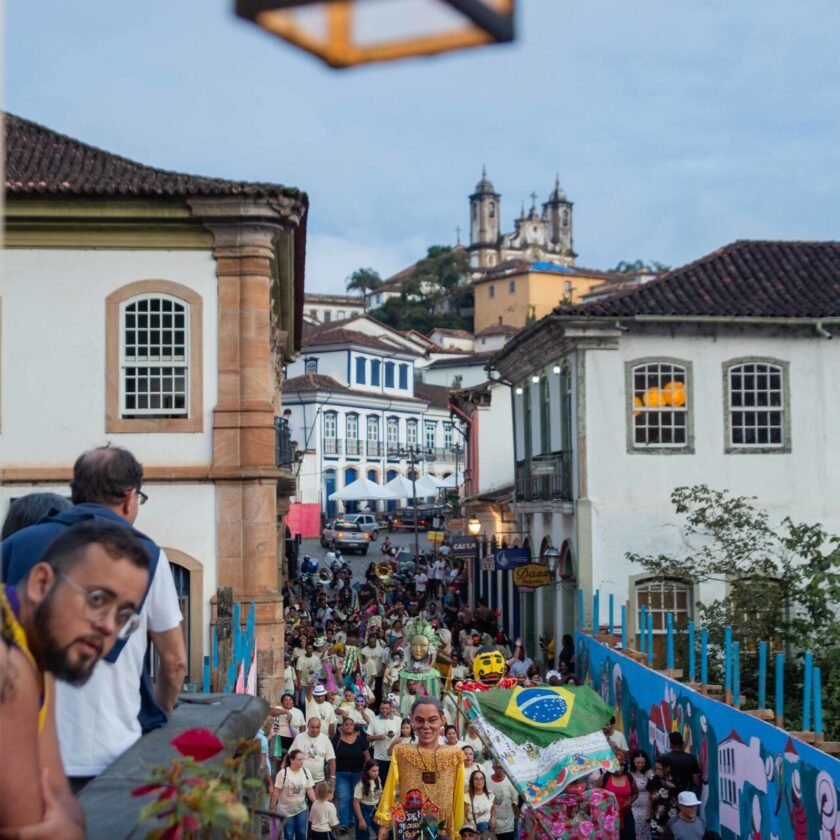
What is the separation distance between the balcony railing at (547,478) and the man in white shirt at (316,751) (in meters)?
11.8

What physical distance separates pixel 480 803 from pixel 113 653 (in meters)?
9.08

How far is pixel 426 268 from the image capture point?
404 feet

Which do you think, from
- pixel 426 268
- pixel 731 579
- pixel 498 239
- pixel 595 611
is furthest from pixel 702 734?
pixel 498 239

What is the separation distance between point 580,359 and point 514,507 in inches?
295

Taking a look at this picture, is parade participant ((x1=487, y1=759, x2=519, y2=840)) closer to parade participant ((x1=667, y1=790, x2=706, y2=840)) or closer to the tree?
parade participant ((x1=667, y1=790, x2=706, y2=840))

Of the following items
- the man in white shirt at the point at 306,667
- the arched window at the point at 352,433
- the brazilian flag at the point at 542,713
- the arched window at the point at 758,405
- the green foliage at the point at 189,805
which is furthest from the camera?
the arched window at the point at 352,433

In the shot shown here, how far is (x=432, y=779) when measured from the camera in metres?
10.4

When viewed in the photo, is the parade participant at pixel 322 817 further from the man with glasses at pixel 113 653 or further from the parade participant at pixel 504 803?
the man with glasses at pixel 113 653

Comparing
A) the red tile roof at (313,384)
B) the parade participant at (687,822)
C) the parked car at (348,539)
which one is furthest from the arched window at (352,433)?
the parade participant at (687,822)

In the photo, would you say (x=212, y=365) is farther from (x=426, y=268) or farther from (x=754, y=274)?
(x=426, y=268)

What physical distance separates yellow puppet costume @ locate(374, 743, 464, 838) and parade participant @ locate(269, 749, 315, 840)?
3.04m

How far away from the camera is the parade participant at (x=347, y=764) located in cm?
1435

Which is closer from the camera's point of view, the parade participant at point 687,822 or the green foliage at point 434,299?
the parade participant at point 687,822

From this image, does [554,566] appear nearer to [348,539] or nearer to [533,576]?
[533,576]
